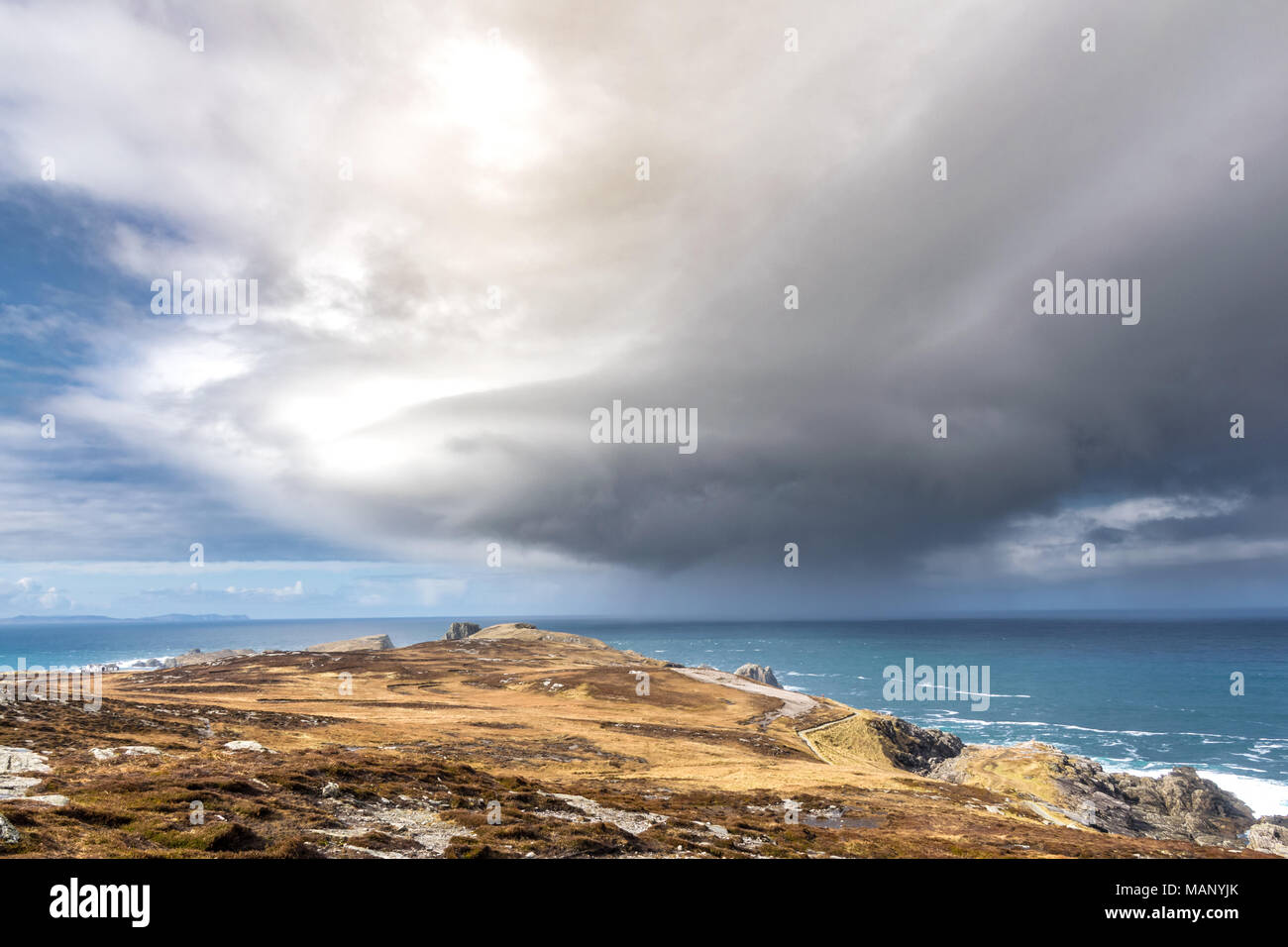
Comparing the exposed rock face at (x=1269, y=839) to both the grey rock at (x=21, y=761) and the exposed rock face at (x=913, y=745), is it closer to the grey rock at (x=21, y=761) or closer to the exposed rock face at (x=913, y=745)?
the exposed rock face at (x=913, y=745)

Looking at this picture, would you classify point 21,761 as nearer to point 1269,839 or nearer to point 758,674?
point 1269,839

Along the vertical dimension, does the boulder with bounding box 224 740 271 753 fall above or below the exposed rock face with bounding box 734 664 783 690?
above

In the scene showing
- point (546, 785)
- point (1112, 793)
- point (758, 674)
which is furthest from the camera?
point (758, 674)

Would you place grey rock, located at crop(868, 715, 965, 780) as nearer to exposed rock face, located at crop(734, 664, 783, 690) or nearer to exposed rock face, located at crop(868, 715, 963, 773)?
exposed rock face, located at crop(868, 715, 963, 773)

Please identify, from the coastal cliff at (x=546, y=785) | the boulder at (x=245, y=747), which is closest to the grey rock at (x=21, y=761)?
the coastal cliff at (x=546, y=785)

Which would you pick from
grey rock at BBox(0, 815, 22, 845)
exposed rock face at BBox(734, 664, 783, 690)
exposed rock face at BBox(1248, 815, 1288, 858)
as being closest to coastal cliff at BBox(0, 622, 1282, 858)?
grey rock at BBox(0, 815, 22, 845)

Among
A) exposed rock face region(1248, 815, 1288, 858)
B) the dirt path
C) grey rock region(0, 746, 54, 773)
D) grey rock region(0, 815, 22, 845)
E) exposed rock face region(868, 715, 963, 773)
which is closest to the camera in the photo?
grey rock region(0, 815, 22, 845)

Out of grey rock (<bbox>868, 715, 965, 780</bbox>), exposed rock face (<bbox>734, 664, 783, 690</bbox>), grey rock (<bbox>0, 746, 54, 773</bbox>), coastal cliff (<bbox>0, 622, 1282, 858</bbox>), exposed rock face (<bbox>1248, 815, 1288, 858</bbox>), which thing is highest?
grey rock (<bbox>0, 746, 54, 773</bbox>)

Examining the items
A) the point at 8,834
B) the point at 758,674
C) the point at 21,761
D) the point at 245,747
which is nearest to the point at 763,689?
the point at 758,674
